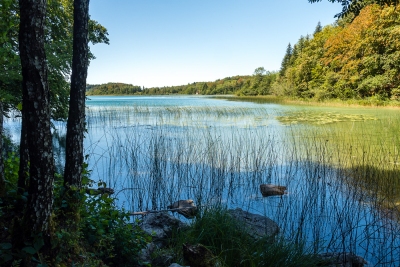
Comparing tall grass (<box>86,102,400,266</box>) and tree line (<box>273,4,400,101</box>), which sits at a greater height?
tree line (<box>273,4,400,101</box>)

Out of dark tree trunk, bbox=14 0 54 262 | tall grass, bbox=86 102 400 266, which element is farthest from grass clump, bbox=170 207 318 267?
dark tree trunk, bbox=14 0 54 262

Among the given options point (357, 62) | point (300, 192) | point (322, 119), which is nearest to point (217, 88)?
point (357, 62)

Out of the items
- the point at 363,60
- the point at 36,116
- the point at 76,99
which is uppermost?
the point at 363,60

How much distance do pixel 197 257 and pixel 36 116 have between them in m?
1.77

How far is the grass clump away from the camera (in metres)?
2.68

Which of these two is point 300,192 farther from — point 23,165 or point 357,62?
point 357,62

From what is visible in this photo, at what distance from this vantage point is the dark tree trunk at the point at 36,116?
1660mm

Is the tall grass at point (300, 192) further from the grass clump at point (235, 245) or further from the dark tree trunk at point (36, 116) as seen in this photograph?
the dark tree trunk at point (36, 116)

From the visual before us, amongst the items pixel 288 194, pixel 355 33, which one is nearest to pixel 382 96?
pixel 355 33

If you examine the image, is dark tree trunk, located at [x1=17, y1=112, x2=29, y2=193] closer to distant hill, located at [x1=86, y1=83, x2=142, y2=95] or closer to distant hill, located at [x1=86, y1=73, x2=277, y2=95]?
distant hill, located at [x1=86, y1=73, x2=277, y2=95]

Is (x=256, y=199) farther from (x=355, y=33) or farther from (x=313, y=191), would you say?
(x=355, y=33)

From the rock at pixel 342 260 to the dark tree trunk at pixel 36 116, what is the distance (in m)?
2.55

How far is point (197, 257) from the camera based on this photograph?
2576 millimetres

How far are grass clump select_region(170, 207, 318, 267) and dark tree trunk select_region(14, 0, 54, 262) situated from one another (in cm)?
146
